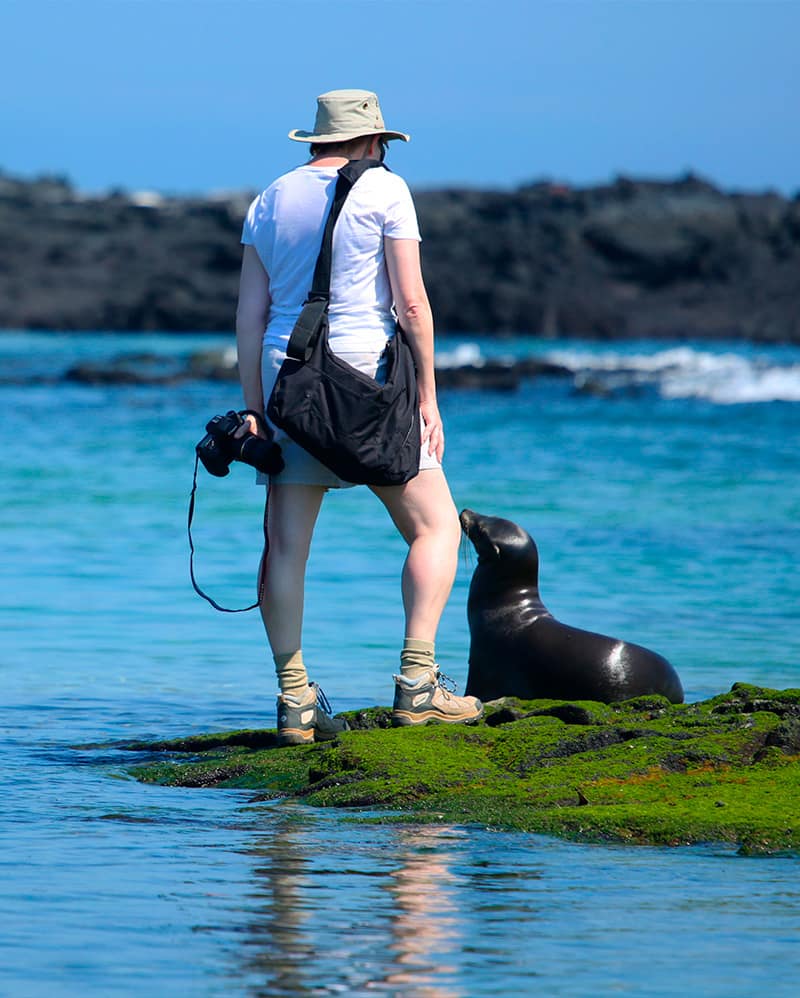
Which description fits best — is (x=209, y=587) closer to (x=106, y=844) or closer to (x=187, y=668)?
(x=187, y=668)

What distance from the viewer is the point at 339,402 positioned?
5227 millimetres

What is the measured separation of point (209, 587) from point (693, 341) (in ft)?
228

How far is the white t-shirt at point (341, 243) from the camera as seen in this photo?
5316 millimetres

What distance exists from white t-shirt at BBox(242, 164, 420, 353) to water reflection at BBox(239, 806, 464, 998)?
60.9 inches

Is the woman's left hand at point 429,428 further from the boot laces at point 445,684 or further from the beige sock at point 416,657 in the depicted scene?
the boot laces at point 445,684

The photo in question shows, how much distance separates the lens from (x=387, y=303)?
17.8 ft

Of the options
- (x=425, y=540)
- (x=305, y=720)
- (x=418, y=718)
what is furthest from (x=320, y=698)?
(x=425, y=540)

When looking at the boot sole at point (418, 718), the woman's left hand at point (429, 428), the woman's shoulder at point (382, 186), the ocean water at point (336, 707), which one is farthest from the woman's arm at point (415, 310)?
the ocean water at point (336, 707)

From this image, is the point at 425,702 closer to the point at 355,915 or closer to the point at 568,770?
the point at 568,770

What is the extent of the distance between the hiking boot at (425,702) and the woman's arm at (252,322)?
3.41ft

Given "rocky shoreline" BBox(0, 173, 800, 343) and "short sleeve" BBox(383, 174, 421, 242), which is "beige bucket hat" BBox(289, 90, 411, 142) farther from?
"rocky shoreline" BBox(0, 173, 800, 343)

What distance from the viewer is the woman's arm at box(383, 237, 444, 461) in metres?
5.32

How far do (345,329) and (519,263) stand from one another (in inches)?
3108

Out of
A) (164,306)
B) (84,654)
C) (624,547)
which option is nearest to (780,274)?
(164,306)
